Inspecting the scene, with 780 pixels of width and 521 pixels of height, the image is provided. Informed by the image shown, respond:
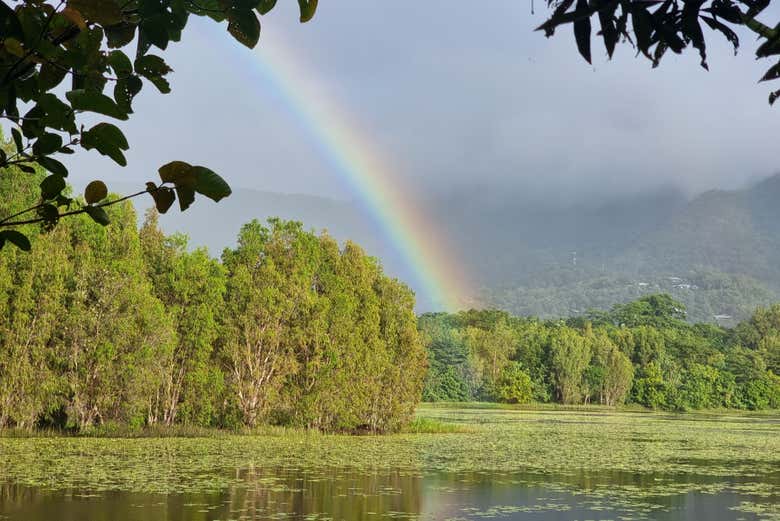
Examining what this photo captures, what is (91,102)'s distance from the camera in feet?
4.09

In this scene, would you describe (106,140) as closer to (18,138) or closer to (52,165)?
(52,165)

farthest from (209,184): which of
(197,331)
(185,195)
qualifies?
(197,331)

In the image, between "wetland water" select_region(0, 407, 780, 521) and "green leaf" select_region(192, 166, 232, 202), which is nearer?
"green leaf" select_region(192, 166, 232, 202)

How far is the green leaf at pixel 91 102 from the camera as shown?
1.24m

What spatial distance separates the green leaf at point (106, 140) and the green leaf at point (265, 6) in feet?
1.39

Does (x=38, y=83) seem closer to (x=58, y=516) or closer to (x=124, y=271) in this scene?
(x=58, y=516)

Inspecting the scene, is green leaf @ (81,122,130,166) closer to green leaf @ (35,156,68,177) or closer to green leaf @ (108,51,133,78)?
green leaf @ (35,156,68,177)

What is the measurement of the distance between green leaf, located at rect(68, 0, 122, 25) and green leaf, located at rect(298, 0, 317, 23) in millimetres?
473

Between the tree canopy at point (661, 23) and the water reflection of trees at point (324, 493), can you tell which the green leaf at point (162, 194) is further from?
the water reflection of trees at point (324, 493)

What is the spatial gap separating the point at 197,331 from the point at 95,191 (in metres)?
22.4

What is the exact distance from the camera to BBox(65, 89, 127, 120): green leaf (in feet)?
4.06

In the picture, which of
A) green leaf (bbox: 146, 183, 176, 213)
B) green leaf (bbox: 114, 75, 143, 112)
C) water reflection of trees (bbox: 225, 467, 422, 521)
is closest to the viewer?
green leaf (bbox: 146, 183, 176, 213)

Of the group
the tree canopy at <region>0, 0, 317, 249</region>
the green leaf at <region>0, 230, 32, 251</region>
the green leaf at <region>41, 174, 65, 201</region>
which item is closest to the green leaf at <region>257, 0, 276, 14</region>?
the tree canopy at <region>0, 0, 317, 249</region>

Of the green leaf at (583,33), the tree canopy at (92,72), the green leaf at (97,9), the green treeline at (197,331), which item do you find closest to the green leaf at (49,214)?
the tree canopy at (92,72)
